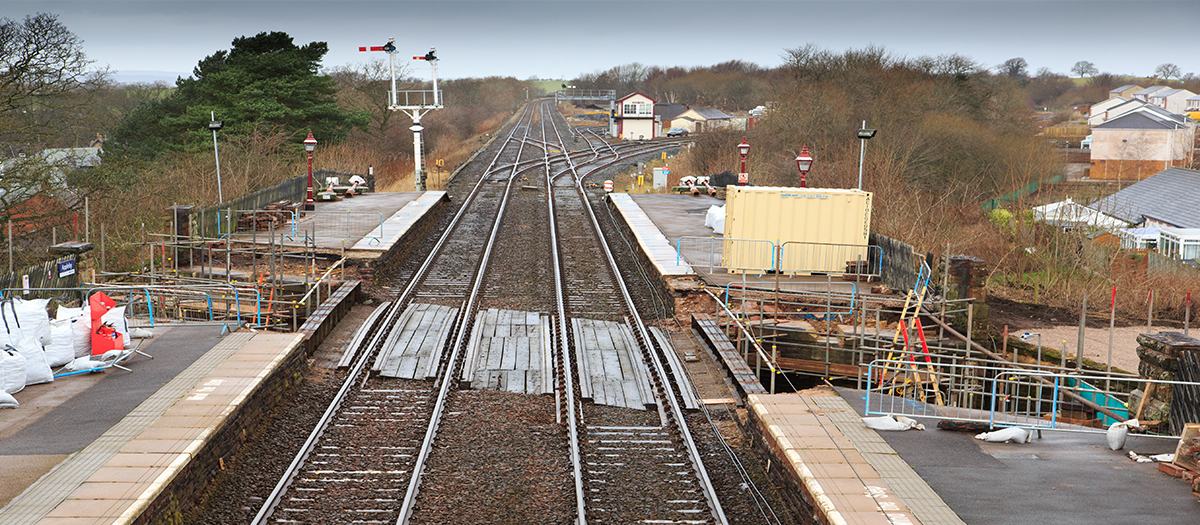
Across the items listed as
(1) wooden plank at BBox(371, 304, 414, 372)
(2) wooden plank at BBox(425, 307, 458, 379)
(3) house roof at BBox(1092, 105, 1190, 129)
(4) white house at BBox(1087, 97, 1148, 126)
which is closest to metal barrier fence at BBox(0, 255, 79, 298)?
(1) wooden plank at BBox(371, 304, 414, 372)

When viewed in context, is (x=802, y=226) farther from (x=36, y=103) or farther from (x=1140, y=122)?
(x=1140, y=122)

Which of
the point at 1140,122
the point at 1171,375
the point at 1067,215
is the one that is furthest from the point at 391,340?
the point at 1140,122

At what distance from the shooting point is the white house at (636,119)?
85.2 meters

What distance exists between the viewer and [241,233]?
22859mm

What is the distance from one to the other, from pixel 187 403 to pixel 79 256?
7920mm

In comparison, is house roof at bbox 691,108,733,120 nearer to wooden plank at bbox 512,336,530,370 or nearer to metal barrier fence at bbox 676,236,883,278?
metal barrier fence at bbox 676,236,883,278

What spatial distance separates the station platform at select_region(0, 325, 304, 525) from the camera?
7125 mm

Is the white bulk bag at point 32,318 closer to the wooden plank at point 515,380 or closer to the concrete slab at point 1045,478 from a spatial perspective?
the wooden plank at point 515,380

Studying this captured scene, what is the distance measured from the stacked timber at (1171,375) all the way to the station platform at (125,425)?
32.3 ft

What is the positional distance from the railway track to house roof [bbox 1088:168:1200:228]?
26163mm

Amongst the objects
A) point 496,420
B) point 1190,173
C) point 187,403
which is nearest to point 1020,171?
point 1190,173

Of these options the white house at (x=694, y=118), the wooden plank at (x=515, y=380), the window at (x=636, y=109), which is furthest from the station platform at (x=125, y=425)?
the white house at (x=694, y=118)

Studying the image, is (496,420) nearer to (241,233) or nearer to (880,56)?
(241,233)

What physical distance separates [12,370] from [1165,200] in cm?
4038
